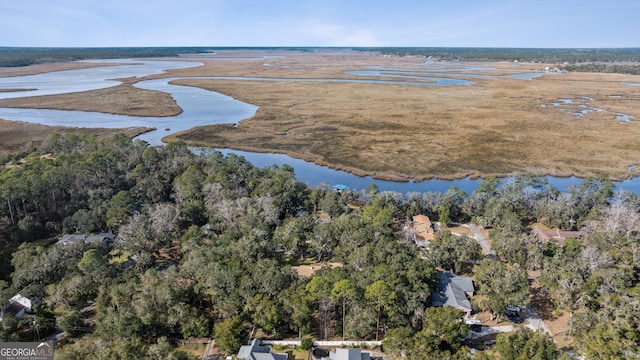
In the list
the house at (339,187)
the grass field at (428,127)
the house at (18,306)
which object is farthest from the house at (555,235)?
the house at (18,306)

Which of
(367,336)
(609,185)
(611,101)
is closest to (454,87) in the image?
(611,101)

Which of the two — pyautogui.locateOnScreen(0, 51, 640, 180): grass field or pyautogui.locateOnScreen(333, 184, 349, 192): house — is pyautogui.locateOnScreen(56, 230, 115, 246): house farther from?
pyautogui.locateOnScreen(0, 51, 640, 180): grass field

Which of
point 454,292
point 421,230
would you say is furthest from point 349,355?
point 421,230

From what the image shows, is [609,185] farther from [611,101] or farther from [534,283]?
[611,101]

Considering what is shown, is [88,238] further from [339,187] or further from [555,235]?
[555,235]

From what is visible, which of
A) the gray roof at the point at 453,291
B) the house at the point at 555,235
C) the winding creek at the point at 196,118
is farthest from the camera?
the winding creek at the point at 196,118

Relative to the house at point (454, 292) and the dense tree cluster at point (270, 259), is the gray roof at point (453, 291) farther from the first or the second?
the dense tree cluster at point (270, 259)
